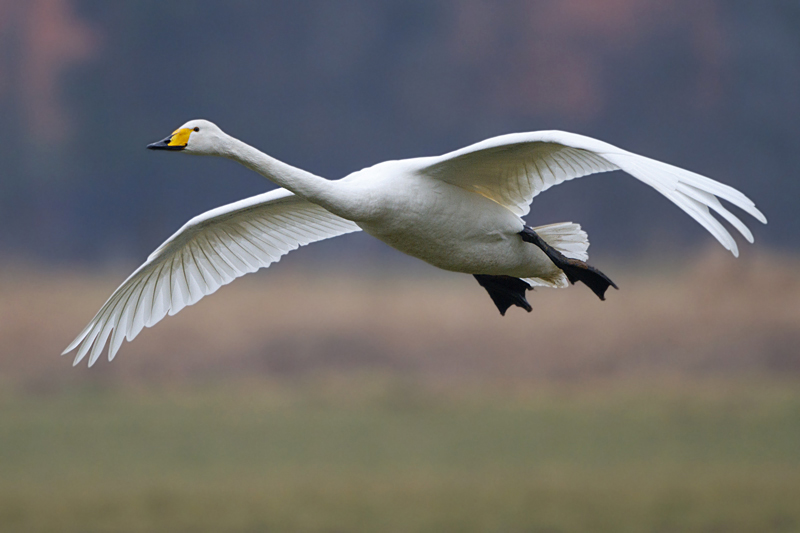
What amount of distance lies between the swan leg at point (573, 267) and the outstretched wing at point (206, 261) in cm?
134

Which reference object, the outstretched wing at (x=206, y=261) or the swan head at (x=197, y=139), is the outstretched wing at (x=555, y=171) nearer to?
the swan head at (x=197, y=139)

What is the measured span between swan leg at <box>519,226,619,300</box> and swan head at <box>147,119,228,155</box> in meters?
1.68

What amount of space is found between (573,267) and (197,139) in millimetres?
2131

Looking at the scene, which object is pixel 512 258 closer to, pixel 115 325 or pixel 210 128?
pixel 210 128

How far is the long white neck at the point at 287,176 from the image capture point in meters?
4.48

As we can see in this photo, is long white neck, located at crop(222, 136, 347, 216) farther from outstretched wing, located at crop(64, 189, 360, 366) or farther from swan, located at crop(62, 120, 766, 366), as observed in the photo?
outstretched wing, located at crop(64, 189, 360, 366)

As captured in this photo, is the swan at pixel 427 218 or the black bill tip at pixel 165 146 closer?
the swan at pixel 427 218

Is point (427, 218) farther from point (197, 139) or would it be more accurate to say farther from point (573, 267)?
point (197, 139)

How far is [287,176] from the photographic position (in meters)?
4.48

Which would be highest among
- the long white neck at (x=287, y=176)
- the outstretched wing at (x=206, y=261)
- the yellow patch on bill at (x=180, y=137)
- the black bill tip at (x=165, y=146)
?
the yellow patch on bill at (x=180, y=137)

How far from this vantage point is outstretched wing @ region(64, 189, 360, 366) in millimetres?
5891

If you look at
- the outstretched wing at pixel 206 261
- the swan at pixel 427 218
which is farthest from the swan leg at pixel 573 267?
the outstretched wing at pixel 206 261

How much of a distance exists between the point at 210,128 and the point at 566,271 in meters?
2.10

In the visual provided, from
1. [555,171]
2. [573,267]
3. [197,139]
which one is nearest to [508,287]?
[573,267]
